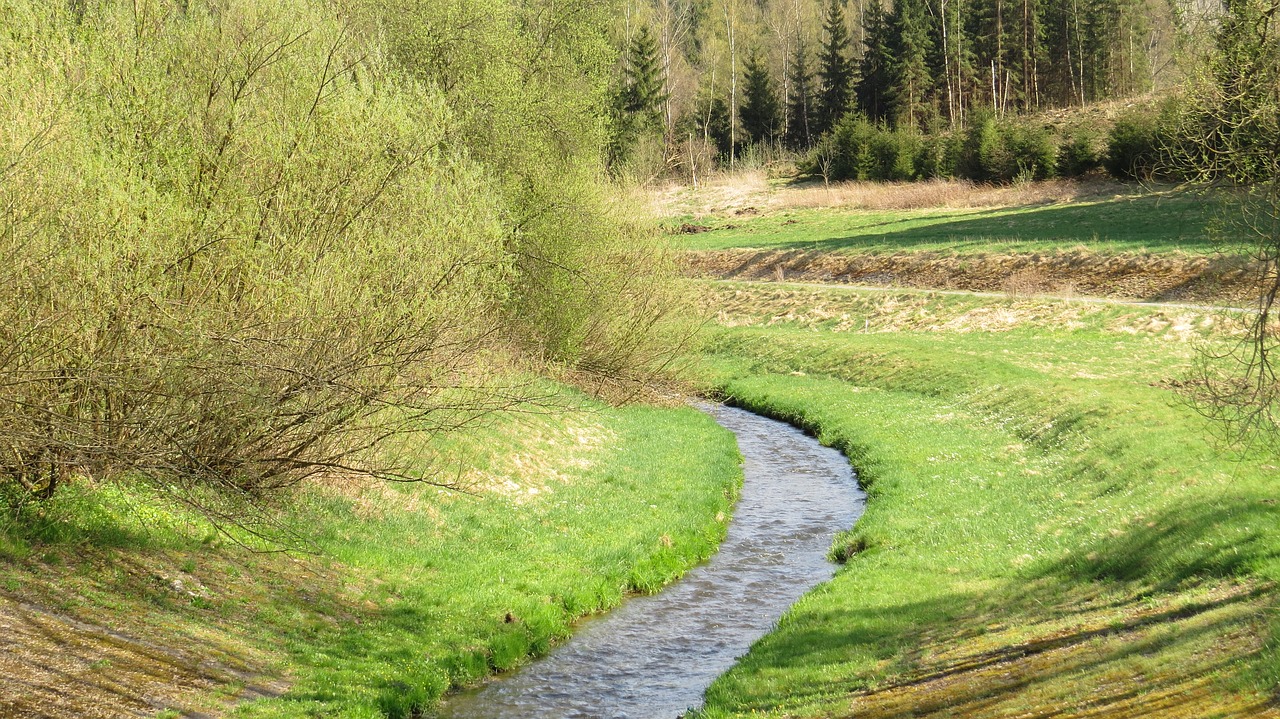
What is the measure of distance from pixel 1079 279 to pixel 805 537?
3047 centimetres

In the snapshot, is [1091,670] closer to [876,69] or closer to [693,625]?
[693,625]

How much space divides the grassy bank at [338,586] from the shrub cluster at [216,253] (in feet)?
2.58

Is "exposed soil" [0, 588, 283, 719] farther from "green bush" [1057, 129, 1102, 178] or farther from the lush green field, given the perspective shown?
"green bush" [1057, 129, 1102, 178]

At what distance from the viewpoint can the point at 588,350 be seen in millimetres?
34062

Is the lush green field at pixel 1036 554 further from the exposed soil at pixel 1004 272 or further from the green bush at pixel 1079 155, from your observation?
the green bush at pixel 1079 155

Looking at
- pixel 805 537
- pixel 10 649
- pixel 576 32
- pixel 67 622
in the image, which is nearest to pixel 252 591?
pixel 67 622

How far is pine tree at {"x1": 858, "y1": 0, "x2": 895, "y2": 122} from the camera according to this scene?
91000mm

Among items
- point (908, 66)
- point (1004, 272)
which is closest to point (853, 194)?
point (908, 66)

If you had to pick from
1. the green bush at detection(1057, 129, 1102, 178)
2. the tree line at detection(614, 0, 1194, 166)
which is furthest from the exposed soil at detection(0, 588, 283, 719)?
the tree line at detection(614, 0, 1194, 166)

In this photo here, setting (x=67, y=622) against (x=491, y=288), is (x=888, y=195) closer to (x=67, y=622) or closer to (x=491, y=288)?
(x=491, y=288)

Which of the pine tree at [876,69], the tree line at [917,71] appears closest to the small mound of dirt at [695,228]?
the tree line at [917,71]

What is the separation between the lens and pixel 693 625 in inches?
659

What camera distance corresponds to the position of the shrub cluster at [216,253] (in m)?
11.8

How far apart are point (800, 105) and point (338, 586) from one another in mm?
94393
